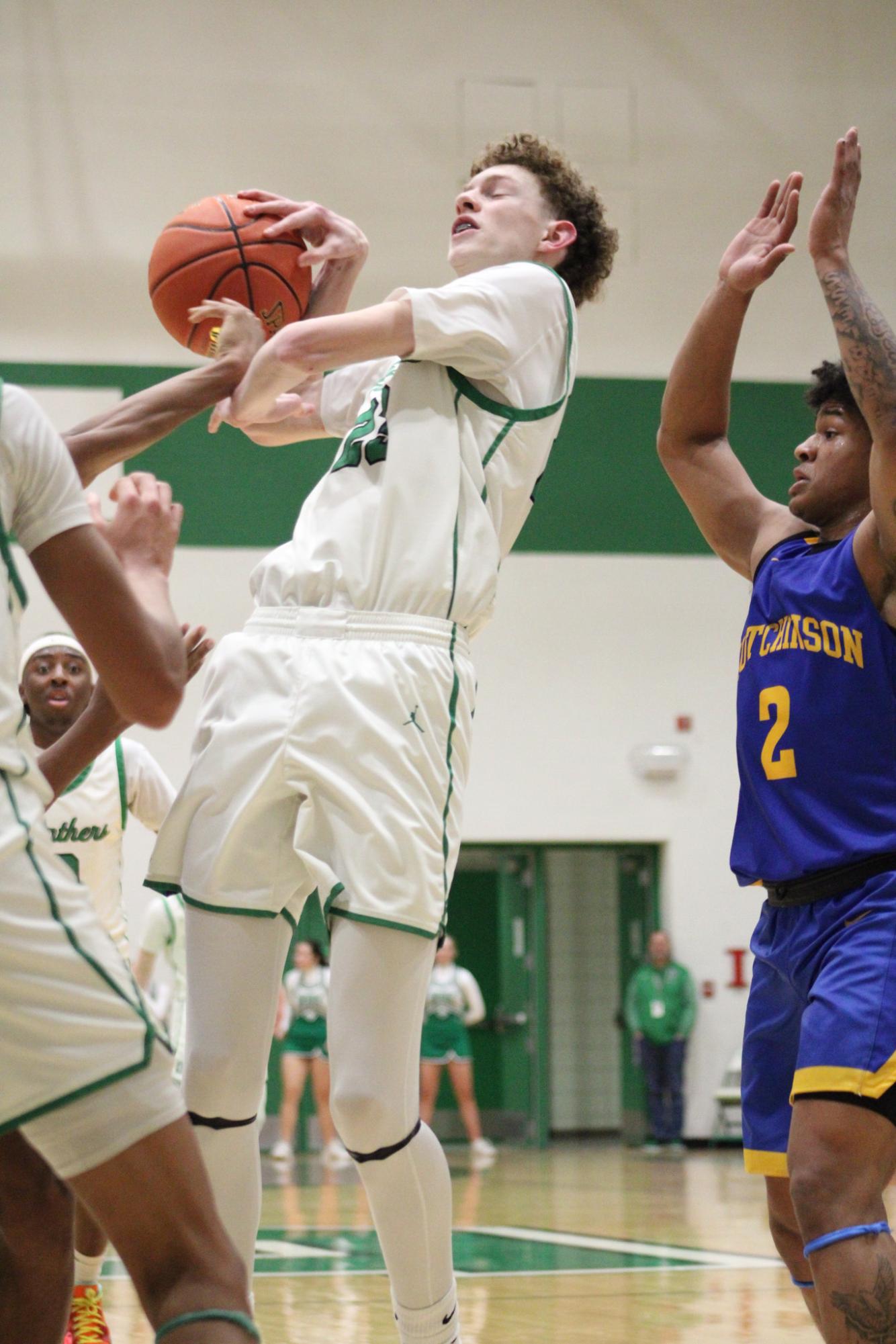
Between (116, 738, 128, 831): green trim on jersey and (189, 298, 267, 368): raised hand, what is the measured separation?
2441mm

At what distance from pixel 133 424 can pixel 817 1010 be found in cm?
170

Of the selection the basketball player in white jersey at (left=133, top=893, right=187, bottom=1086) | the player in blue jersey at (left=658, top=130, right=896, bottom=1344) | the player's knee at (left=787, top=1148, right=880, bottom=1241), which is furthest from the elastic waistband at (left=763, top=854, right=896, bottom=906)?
the basketball player in white jersey at (left=133, top=893, right=187, bottom=1086)

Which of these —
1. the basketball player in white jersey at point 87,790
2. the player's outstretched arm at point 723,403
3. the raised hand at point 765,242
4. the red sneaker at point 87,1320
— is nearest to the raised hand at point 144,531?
the player's outstretched arm at point 723,403

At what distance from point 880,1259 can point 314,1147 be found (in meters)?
13.1

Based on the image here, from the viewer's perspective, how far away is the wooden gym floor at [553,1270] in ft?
15.7

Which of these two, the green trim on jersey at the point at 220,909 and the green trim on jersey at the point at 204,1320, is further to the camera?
the green trim on jersey at the point at 220,909

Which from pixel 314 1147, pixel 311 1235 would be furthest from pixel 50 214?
pixel 311 1235

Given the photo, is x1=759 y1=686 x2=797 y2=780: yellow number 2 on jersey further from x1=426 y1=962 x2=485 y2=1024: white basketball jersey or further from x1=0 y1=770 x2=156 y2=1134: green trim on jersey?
x1=426 y1=962 x2=485 y2=1024: white basketball jersey

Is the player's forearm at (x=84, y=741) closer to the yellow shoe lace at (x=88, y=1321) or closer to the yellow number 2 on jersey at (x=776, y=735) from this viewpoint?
the yellow number 2 on jersey at (x=776, y=735)

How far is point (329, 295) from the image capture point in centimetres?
360

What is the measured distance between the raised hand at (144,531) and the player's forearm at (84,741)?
41 cm

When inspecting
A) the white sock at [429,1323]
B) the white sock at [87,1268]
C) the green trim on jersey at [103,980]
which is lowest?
the white sock at [87,1268]

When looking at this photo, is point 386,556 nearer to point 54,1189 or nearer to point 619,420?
point 54,1189

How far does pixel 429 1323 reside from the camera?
10.0 feet
